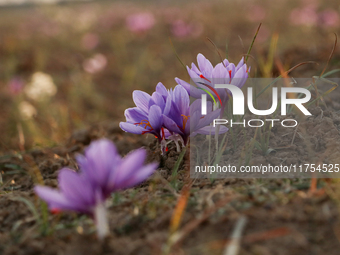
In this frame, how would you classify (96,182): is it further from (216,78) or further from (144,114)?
(216,78)

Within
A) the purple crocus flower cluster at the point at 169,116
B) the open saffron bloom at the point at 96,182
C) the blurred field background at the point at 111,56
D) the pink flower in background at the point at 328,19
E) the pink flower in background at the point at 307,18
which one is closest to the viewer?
the open saffron bloom at the point at 96,182

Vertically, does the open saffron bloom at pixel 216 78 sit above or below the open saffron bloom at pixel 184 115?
above

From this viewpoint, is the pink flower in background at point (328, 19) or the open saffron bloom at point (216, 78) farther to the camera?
the pink flower in background at point (328, 19)

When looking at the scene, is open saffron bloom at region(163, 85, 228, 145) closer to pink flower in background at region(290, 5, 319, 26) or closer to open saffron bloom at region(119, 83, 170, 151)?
open saffron bloom at region(119, 83, 170, 151)

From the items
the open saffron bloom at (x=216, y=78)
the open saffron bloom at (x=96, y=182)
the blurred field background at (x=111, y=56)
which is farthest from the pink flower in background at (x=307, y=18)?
the open saffron bloom at (x=96, y=182)

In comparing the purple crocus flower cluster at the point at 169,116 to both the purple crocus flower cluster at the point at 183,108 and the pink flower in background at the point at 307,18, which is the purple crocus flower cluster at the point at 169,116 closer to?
the purple crocus flower cluster at the point at 183,108

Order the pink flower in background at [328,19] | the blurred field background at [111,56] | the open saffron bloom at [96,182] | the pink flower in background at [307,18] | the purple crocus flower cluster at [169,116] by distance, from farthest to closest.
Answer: the pink flower in background at [307,18], the pink flower in background at [328,19], the blurred field background at [111,56], the purple crocus flower cluster at [169,116], the open saffron bloom at [96,182]

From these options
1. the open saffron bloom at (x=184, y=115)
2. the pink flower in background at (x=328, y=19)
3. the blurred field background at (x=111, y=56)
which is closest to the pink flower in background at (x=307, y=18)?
the blurred field background at (x=111, y=56)
